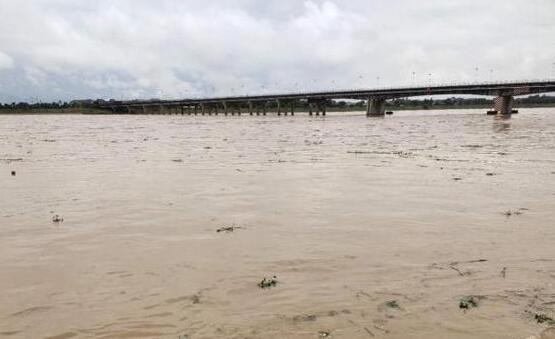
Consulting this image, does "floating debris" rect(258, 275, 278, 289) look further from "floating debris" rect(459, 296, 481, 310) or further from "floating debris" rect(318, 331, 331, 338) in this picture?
"floating debris" rect(459, 296, 481, 310)

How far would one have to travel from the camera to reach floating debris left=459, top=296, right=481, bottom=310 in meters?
6.68

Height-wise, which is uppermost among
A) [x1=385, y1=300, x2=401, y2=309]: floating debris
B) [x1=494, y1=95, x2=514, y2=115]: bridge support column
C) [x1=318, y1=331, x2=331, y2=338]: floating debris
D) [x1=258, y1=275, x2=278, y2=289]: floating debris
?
[x1=494, y1=95, x2=514, y2=115]: bridge support column

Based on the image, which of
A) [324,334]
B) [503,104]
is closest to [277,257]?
[324,334]

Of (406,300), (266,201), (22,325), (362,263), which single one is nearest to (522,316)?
(406,300)

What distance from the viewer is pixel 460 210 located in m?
13.0

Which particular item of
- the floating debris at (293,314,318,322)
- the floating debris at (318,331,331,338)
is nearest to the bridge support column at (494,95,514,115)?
the floating debris at (293,314,318,322)

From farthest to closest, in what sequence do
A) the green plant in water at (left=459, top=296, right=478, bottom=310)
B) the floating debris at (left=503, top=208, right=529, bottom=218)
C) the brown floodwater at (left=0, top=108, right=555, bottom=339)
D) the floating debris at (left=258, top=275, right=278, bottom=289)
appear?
the floating debris at (left=503, top=208, right=529, bottom=218)
the floating debris at (left=258, top=275, right=278, bottom=289)
the green plant in water at (left=459, top=296, right=478, bottom=310)
the brown floodwater at (left=0, top=108, right=555, bottom=339)

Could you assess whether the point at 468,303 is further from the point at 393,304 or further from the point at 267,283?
the point at 267,283

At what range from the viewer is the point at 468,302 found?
6.84 meters

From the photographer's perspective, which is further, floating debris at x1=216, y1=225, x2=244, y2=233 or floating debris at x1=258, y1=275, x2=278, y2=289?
floating debris at x1=216, y1=225, x2=244, y2=233

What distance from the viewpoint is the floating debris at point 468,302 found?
6.68 meters

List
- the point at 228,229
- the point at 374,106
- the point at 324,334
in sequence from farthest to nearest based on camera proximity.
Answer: the point at 374,106 < the point at 228,229 < the point at 324,334

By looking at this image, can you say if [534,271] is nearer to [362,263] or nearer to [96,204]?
[362,263]

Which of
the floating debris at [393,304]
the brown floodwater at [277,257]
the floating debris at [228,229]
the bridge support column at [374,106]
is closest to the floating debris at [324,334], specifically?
the brown floodwater at [277,257]
